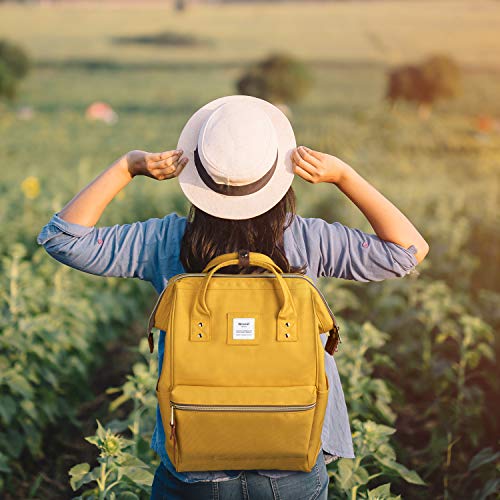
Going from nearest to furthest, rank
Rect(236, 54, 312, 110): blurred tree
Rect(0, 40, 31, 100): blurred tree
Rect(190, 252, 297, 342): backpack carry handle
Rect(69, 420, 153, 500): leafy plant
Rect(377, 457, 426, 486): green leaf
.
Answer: Rect(190, 252, 297, 342): backpack carry handle
Rect(69, 420, 153, 500): leafy plant
Rect(377, 457, 426, 486): green leaf
Rect(0, 40, 31, 100): blurred tree
Rect(236, 54, 312, 110): blurred tree

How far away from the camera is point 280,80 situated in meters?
37.4

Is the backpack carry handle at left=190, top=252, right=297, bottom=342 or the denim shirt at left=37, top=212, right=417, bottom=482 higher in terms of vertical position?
the denim shirt at left=37, top=212, right=417, bottom=482

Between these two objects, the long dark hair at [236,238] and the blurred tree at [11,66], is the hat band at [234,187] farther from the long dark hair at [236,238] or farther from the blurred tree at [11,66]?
the blurred tree at [11,66]

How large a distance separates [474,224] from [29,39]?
41934 mm

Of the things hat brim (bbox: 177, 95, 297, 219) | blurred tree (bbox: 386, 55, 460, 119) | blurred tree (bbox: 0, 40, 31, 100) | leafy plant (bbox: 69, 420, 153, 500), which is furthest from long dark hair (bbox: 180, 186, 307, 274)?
blurred tree (bbox: 0, 40, 31, 100)

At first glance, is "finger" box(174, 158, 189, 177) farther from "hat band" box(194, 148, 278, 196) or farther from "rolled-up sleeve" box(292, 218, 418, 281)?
"rolled-up sleeve" box(292, 218, 418, 281)

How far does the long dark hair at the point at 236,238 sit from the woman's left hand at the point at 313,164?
0.29 ft

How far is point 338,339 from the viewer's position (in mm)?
1940

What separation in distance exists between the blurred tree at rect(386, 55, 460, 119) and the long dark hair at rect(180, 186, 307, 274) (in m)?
33.3

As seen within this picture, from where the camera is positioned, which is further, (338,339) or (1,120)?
(1,120)

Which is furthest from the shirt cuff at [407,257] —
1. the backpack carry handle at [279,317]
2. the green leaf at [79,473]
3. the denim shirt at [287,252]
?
the green leaf at [79,473]

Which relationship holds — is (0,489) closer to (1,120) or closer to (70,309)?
(70,309)

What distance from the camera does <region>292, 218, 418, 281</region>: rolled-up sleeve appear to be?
2.02 meters

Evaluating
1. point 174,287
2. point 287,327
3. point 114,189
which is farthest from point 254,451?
point 114,189
